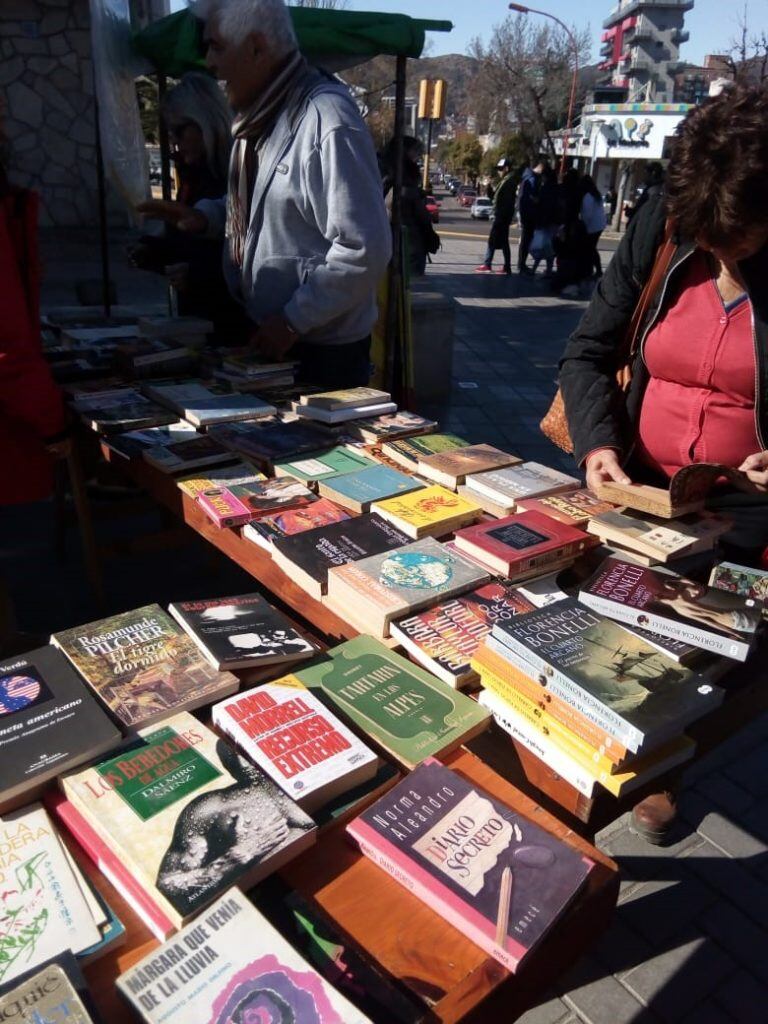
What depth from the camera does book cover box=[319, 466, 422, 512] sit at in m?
1.81

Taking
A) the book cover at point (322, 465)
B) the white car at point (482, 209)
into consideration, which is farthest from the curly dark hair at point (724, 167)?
the white car at point (482, 209)

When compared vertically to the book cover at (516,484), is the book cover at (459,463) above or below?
above

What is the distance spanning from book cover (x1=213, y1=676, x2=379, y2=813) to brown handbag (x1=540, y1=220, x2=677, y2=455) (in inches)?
50.6

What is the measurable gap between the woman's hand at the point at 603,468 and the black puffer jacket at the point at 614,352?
0.03 metres

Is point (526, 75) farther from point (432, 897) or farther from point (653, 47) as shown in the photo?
point (432, 897)

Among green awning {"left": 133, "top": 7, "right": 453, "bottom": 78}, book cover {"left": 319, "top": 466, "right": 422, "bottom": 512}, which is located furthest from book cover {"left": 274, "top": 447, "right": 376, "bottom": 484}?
green awning {"left": 133, "top": 7, "right": 453, "bottom": 78}

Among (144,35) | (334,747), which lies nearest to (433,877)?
(334,747)

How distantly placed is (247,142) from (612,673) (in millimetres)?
2233

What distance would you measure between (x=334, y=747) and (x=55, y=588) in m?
2.59

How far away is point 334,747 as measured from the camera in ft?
3.55

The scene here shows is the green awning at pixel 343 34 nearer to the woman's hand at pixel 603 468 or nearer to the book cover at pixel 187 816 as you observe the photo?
the woman's hand at pixel 603 468

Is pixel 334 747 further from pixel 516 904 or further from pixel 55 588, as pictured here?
pixel 55 588

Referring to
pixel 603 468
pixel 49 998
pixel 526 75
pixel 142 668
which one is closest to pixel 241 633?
pixel 142 668

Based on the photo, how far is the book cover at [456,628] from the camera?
1.27 meters
